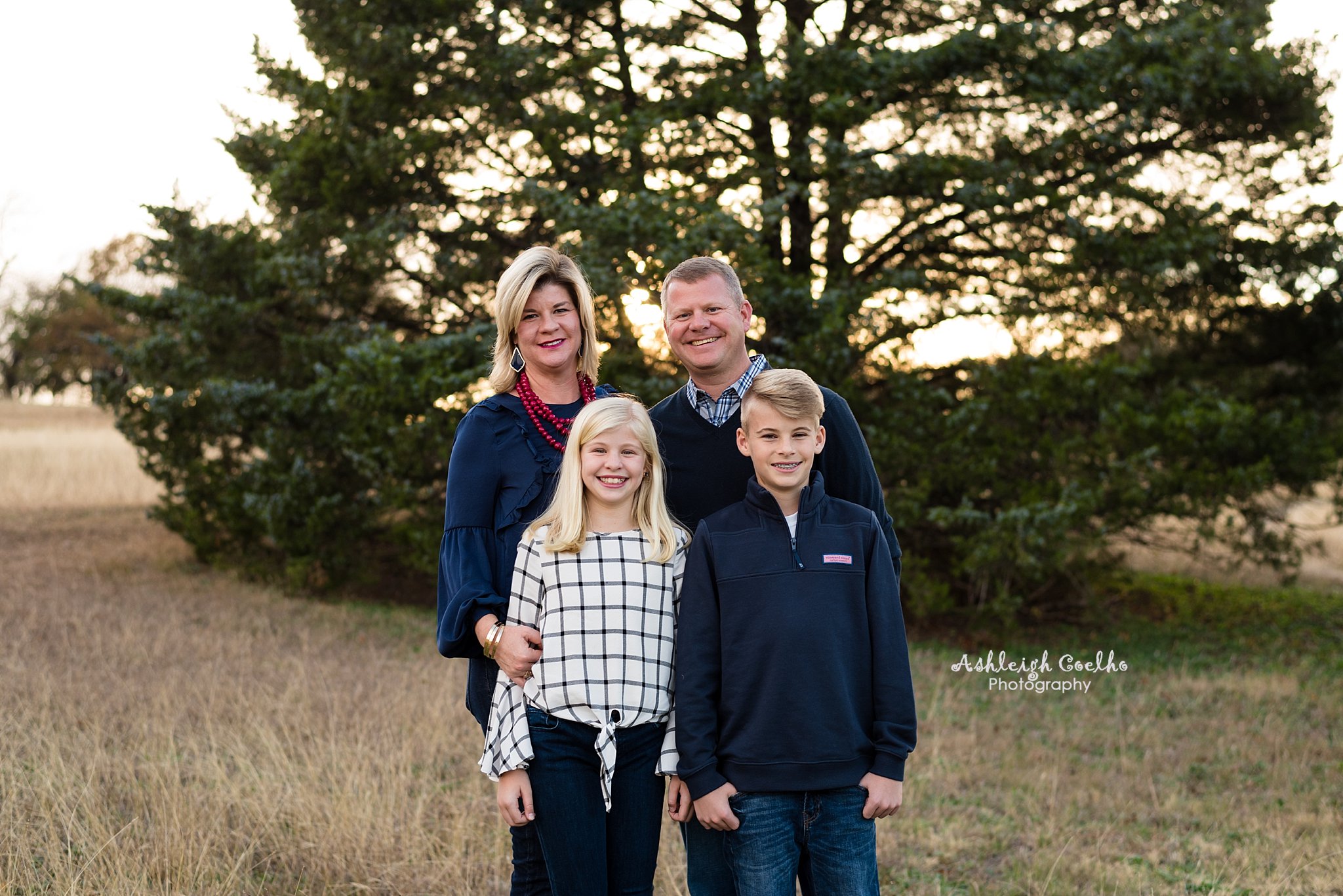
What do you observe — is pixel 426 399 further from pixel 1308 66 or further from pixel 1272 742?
pixel 1308 66

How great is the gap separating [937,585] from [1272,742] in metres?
2.78

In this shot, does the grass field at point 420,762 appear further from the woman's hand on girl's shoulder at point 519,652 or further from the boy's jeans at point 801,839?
the woman's hand on girl's shoulder at point 519,652

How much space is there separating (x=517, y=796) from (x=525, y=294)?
3.90 feet

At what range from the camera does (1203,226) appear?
8.67 meters

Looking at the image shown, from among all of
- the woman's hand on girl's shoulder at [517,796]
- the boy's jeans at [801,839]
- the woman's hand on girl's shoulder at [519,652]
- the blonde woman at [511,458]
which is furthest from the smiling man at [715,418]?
the woman's hand on girl's shoulder at [517,796]

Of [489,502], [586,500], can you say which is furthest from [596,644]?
[489,502]

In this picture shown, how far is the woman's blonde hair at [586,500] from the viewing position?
96.2 inches

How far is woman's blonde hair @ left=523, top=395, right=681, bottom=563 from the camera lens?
2.44m

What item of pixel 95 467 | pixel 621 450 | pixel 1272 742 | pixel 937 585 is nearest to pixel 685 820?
pixel 621 450

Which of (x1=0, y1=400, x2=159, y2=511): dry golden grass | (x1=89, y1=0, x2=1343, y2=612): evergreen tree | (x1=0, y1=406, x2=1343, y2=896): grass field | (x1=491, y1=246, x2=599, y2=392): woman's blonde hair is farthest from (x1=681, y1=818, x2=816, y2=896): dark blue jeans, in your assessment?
(x1=0, y1=400, x2=159, y2=511): dry golden grass

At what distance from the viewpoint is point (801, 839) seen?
240cm

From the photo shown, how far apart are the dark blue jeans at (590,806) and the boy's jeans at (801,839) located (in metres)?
0.21

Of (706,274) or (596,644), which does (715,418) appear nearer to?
(706,274)

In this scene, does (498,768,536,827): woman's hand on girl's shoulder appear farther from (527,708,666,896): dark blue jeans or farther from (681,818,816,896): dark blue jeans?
(681,818,816,896): dark blue jeans
